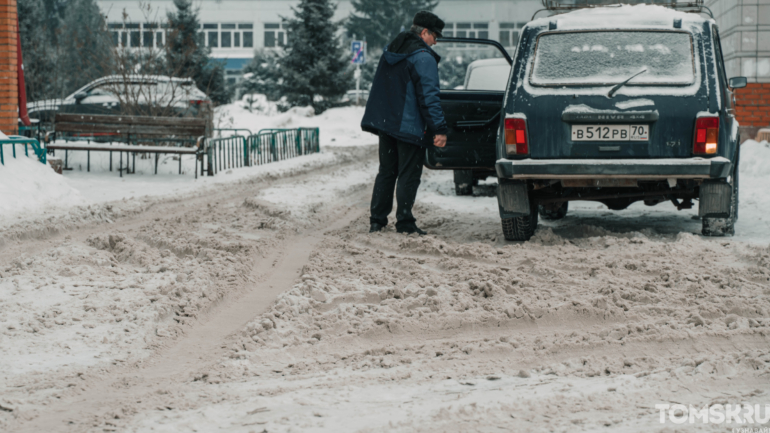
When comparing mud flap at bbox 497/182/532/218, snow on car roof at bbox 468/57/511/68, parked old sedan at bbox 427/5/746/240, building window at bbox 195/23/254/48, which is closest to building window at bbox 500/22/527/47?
building window at bbox 195/23/254/48

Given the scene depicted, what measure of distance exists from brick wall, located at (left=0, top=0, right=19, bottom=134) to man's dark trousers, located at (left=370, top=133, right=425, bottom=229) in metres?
7.12

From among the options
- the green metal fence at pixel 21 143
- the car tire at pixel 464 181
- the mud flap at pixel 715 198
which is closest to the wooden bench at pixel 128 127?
the green metal fence at pixel 21 143

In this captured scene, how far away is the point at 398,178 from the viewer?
703cm

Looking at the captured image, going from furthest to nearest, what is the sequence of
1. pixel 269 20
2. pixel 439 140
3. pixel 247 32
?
pixel 247 32 → pixel 269 20 → pixel 439 140

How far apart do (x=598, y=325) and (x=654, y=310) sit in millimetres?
377

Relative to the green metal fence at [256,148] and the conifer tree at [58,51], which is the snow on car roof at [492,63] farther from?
the conifer tree at [58,51]

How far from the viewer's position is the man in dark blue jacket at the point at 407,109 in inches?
262

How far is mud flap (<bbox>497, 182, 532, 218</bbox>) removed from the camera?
636 centimetres

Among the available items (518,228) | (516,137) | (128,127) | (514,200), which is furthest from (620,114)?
(128,127)

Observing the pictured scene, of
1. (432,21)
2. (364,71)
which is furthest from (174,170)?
(364,71)

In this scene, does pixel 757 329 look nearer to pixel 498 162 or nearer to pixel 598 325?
pixel 598 325

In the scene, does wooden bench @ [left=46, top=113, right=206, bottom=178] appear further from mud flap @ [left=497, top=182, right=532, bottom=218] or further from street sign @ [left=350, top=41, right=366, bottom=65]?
street sign @ [left=350, top=41, right=366, bottom=65]

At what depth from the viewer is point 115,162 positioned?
13688 mm

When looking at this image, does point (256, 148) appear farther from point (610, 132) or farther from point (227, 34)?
point (227, 34)
